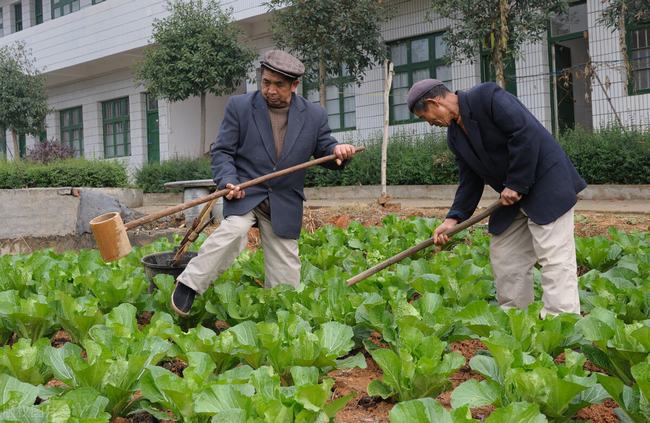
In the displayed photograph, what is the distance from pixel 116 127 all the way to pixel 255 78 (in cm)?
747

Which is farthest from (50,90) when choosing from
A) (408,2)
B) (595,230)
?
(595,230)

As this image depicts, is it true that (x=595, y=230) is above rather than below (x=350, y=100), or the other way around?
below

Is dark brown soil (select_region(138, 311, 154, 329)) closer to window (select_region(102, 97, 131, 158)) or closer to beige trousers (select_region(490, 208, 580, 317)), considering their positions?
beige trousers (select_region(490, 208, 580, 317))

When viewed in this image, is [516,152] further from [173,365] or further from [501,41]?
[501,41]

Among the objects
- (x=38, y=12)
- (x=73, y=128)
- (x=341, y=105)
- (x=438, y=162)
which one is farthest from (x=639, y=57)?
(x=38, y=12)

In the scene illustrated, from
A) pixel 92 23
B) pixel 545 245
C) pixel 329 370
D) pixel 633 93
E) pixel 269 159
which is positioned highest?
pixel 92 23

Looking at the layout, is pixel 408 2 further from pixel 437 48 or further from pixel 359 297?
pixel 359 297

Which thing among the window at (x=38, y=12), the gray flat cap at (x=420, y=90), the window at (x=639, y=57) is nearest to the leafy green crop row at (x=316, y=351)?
the gray flat cap at (x=420, y=90)

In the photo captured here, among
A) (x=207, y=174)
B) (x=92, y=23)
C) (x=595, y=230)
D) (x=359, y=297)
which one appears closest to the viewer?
(x=359, y=297)

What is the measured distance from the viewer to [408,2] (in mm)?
17125

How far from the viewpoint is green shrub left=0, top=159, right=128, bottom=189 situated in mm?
15703

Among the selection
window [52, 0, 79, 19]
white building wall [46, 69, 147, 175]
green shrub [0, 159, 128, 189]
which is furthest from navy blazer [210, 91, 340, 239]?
window [52, 0, 79, 19]

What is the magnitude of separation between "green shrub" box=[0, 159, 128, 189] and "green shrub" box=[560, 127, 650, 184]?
9654 millimetres

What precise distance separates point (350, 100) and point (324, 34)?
357 centimetres
